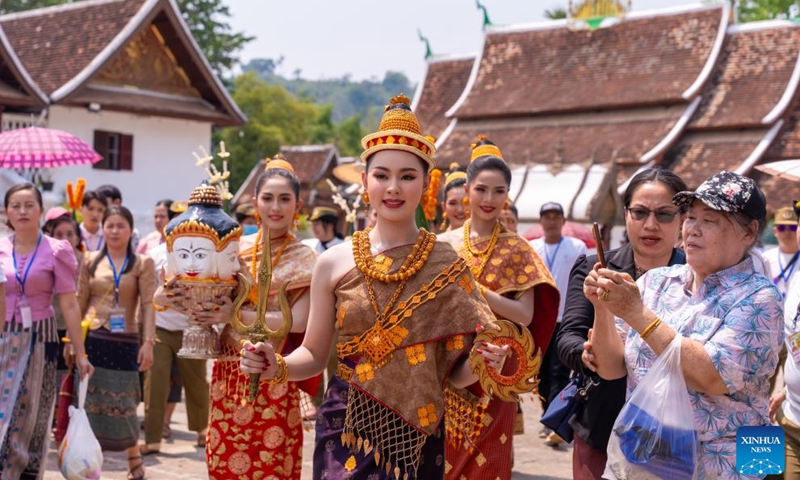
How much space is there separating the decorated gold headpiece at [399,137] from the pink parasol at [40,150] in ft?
19.5

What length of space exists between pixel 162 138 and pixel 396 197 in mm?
24455

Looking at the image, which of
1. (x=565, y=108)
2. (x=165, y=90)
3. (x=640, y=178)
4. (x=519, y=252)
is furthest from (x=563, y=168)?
(x=640, y=178)

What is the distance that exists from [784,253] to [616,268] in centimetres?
560

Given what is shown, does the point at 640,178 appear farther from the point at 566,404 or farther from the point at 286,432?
the point at 286,432

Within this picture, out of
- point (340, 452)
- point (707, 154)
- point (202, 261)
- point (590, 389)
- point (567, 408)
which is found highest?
point (707, 154)

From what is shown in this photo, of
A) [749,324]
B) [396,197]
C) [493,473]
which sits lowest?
[493,473]

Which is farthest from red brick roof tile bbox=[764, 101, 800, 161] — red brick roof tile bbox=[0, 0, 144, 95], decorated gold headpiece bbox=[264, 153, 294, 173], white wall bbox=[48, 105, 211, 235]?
decorated gold headpiece bbox=[264, 153, 294, 173]

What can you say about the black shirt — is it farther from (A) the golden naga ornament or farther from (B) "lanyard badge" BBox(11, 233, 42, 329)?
(B) "lanyard badge" BBox(11, 233, 42, 329)

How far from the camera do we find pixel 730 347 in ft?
10.9

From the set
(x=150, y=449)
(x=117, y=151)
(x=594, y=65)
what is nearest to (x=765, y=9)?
(x=594, y=65)

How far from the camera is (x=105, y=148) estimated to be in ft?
83.8

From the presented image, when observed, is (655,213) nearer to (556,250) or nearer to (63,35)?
(556,250)

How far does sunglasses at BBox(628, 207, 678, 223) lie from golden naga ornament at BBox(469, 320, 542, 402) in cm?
80

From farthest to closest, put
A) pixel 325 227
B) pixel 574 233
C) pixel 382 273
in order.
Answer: pixel 574 233, pixel 325 227, pixel 382 273
